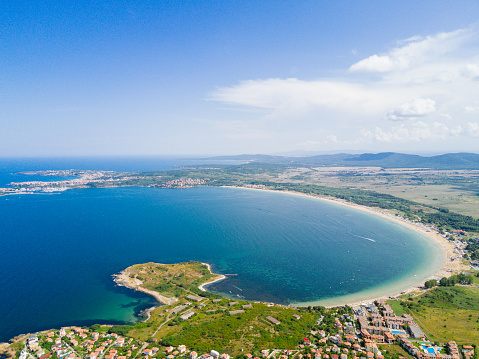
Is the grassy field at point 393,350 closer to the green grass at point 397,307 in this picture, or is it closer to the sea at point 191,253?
the green grass at point 397,307

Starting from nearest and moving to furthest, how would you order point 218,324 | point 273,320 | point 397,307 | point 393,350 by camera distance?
point 393,350, point 218,324, point 273,320, point 397,307

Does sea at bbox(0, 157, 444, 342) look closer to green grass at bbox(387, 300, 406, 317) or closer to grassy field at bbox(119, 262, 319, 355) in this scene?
grassy field at bbox(119, 262, 319, 355)

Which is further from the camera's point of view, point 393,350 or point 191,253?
point 191,253

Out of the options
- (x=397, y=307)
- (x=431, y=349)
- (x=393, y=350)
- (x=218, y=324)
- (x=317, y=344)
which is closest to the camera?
(x=431, y=349)

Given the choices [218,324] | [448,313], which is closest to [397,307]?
[448,313]

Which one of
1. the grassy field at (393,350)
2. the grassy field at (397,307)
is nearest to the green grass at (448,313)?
the grassy field at (397,307)

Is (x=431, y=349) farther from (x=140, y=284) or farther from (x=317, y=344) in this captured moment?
(x=140, y=284)

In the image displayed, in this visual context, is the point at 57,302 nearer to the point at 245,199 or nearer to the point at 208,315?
the point at 208,315

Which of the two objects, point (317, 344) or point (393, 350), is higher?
point (317, 344)
